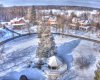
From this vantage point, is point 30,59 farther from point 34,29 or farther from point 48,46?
point 34,29

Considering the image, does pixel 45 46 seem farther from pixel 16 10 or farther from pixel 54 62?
pixel 16 10

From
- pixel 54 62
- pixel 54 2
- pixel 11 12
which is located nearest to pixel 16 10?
pixel 11 12

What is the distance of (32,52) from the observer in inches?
1185

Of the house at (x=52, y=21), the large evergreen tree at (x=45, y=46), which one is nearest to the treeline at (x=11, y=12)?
the house at (x=52, y=21)

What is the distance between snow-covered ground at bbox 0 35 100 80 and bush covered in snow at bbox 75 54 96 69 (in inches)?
14.5

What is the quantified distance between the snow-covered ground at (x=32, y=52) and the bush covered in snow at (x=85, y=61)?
368 mm

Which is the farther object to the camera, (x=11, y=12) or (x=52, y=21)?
(x=11, y=12)

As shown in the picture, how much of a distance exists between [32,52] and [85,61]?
18.5 ft

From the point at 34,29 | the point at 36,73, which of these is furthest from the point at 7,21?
the point at 36,73

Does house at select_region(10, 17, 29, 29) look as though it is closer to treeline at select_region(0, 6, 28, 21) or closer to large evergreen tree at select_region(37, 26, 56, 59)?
treeline at select_region(0, 6, 28, 21)

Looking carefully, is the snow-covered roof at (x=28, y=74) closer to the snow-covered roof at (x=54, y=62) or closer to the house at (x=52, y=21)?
the snow-covered roof at (x=54, y=62)

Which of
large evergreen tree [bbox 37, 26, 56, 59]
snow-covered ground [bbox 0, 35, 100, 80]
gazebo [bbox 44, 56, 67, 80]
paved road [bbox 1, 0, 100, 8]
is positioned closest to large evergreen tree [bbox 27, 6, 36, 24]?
snow-covered ground [bbox 0, 35, 100, 80]

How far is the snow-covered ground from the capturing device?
2625 centimetres

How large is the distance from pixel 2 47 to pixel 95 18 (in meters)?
14.0
